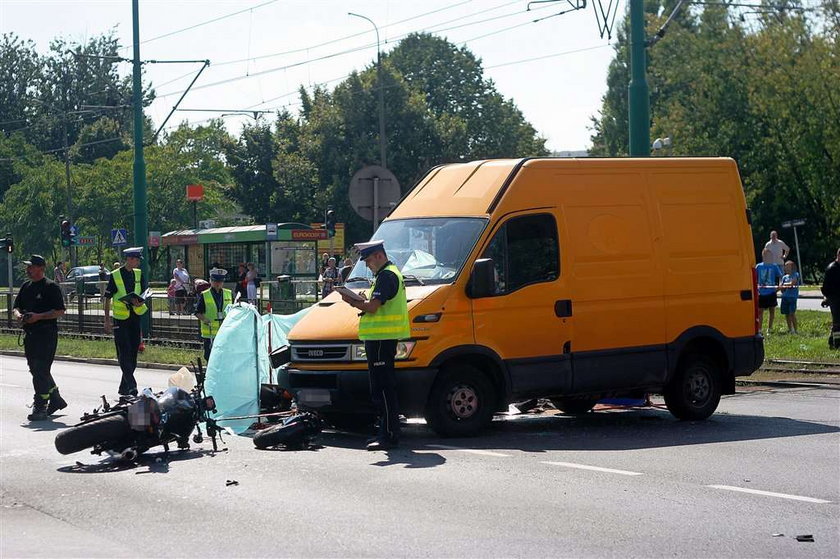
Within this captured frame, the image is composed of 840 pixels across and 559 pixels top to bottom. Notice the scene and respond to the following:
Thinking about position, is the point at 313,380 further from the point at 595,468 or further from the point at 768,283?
the point at 768,283

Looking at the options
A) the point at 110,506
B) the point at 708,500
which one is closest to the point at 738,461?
the point at 708,500

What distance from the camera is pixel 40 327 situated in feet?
46.1

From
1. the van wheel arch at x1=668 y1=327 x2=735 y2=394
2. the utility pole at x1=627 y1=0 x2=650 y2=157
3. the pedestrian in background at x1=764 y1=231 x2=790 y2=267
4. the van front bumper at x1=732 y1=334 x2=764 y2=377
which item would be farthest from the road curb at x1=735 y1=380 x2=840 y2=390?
the pedestrian in background at x1=764 y1=231 x2=790 y2=267

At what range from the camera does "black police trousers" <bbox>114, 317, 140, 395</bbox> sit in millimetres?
14633

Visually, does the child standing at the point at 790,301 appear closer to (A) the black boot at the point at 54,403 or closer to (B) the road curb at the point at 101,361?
(B) the road curb at the point at 101,361

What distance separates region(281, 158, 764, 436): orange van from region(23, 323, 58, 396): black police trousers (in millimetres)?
3645

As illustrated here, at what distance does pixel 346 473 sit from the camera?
9.35m

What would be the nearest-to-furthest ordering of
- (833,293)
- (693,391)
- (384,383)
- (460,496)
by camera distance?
(460,496) → (384,383) → (693,391) → (833,293)

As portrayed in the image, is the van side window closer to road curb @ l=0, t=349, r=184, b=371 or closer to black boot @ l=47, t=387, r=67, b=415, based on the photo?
black boot @ l=47, t=387, r=67, b=415

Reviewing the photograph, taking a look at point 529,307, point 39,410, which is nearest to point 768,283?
point 529,307

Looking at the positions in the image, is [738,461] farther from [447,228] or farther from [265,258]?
[265,258]

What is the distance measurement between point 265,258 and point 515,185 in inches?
1272

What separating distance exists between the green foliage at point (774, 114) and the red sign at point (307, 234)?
45.6ft

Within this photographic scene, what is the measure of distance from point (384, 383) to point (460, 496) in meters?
2.40
